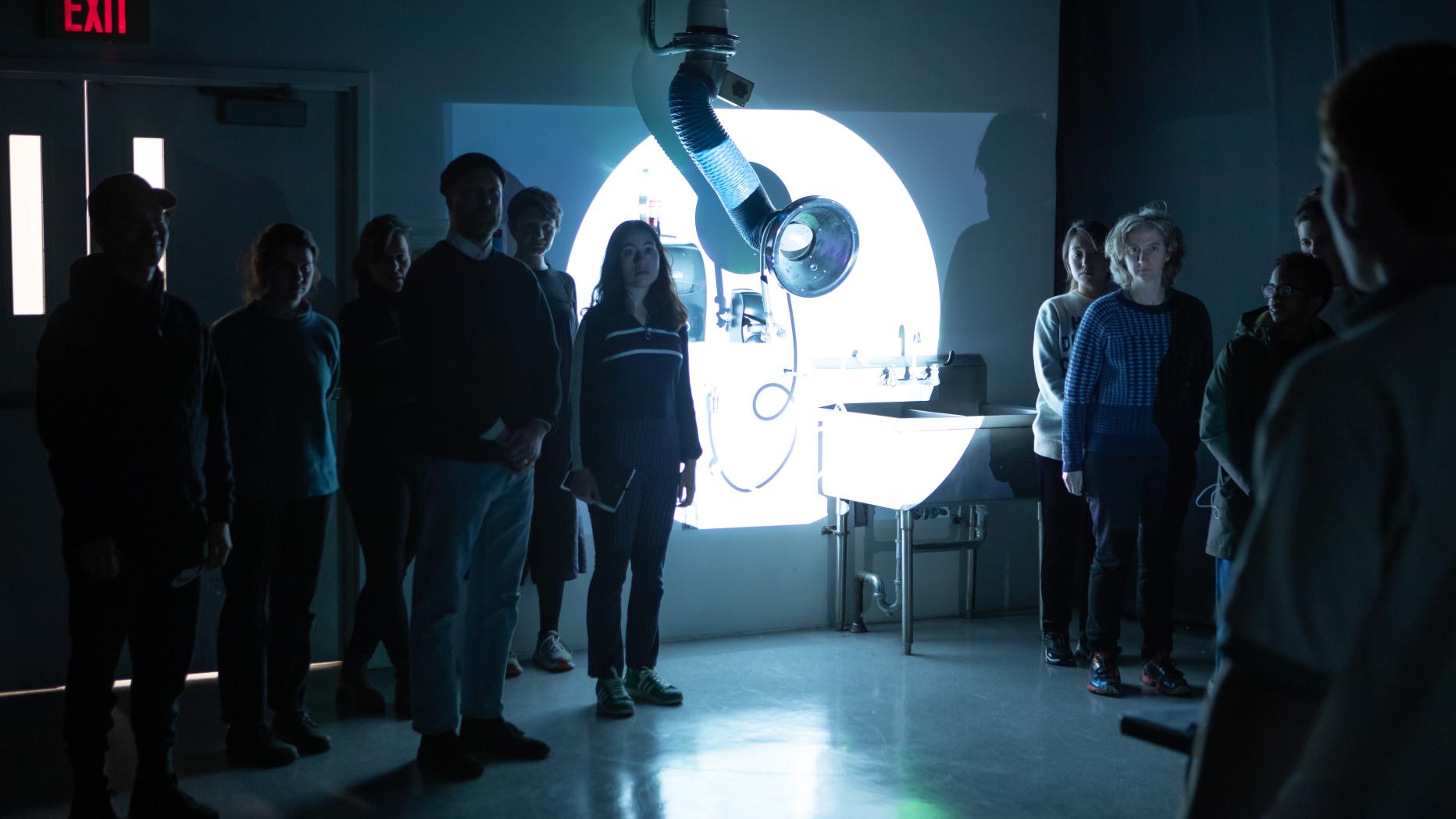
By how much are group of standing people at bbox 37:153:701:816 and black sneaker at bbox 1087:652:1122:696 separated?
149 cm

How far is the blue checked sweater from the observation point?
4.39 metres

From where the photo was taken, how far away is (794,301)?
5.37 meters

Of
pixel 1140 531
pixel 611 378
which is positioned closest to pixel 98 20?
pixel 611 378

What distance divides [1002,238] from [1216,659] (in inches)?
85.3

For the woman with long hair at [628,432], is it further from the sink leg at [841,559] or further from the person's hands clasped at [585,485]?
the sink leg at [841,559]

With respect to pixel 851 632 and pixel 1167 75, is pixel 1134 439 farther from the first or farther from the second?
pixel 1167 75

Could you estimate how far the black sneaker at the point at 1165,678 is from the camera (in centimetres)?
450

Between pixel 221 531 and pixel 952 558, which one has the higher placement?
pixel 221 531

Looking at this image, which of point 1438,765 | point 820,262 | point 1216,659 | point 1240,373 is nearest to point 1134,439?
point 1240,373

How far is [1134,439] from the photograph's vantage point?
14.4ft

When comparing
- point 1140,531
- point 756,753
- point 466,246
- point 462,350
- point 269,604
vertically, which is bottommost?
point 756,753

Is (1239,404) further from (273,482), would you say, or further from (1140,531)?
(273,482)

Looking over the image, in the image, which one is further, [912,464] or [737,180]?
[737,180]

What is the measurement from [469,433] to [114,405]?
869mm
